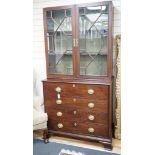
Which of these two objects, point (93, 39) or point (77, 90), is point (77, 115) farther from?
point (93, 39)

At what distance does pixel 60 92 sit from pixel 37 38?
1.15 metres

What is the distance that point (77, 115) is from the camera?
256 cm

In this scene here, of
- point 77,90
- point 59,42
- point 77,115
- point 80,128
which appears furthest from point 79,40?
point 80,128

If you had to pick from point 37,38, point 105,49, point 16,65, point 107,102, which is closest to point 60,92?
point 107,102

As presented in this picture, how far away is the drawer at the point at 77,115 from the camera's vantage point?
245 cm

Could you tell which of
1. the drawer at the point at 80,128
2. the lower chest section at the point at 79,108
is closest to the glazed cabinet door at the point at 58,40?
the lower chest section at the point at 79,108

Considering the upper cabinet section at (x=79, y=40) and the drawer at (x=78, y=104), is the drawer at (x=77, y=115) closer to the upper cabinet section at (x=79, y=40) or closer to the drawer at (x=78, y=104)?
the drawer at (x=78, y=104)

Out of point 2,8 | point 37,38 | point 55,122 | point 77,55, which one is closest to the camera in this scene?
point 2,8

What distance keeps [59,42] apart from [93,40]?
20.0 inches

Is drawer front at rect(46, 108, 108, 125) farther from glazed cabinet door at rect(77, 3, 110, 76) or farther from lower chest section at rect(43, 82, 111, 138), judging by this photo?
glazed cabinet door at rect(77, 3, 110, 76)

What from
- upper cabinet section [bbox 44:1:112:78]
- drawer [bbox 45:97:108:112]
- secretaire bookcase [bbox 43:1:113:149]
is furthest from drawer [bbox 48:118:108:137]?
upper cabinet section [bbox 44:1:112:78]

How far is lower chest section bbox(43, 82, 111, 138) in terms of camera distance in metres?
2.41

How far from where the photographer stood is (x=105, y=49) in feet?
8.16
